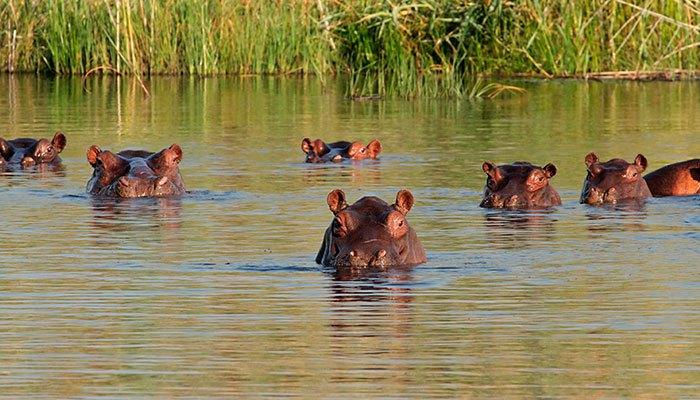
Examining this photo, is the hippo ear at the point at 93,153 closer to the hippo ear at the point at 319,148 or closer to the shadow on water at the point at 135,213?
the shadow on water at the point at 135,213

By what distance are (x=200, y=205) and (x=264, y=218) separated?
998 mm

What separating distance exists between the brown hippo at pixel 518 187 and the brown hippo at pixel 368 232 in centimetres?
331

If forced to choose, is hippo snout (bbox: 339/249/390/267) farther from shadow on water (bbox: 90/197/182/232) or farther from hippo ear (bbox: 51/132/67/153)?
hippo ear (bbox: 51/132/67/153)

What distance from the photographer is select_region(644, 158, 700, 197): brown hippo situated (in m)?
14.1

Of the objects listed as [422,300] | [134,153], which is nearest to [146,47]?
[134,153]

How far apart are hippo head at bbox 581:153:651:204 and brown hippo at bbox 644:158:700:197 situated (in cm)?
57

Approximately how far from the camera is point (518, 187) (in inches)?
510

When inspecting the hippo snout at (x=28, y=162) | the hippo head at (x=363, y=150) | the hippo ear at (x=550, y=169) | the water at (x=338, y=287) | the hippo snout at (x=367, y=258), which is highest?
the hippo ear at (x=550, y=169)

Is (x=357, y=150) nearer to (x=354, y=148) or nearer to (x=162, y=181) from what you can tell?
(x=354, y=148)

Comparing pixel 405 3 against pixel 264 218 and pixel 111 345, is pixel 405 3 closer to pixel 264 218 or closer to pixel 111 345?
pixel 264 218

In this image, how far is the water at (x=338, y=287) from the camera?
22.1 feet

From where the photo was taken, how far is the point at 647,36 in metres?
25.5

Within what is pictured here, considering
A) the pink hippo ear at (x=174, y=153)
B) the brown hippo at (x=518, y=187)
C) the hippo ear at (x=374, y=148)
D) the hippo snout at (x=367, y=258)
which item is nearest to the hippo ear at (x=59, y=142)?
the hippo ear at (x=374, y=148)

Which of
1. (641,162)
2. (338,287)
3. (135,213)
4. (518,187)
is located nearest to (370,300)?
(338,287)
